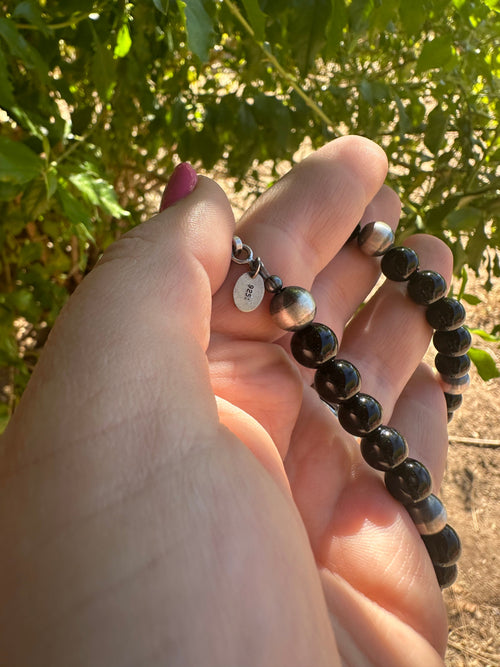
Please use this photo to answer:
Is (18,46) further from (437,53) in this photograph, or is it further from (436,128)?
(436,128)

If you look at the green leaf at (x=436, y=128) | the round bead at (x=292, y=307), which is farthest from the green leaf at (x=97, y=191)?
the green leaf at (x=436, y=128)

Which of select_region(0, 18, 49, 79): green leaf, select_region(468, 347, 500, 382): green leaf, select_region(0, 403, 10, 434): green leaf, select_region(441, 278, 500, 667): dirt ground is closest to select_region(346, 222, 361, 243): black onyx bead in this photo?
select_region(468, 347, 500, 382): green leaf

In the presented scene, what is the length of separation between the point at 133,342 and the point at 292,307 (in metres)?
0.37

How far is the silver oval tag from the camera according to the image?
3.32 feet

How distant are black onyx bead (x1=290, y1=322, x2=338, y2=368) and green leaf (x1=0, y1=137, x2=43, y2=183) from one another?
19.2 inches

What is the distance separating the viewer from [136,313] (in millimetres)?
738

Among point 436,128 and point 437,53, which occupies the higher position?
point 437,53

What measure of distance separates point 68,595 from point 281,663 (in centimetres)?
21

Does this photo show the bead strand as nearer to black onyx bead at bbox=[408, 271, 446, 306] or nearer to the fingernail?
black onyx bead at bbox=[408, 271, 446, 306]

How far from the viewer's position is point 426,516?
1.05 metres

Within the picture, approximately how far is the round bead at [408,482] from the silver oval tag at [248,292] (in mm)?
357

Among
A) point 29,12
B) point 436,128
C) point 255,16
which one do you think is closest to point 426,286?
point 436,128

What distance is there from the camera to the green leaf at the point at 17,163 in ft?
2.99

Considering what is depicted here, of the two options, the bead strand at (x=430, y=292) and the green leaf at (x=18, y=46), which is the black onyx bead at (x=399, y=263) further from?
the green leaf at (x=18, y=46)
